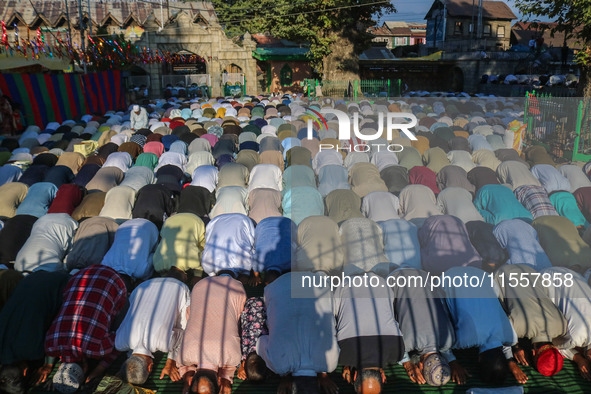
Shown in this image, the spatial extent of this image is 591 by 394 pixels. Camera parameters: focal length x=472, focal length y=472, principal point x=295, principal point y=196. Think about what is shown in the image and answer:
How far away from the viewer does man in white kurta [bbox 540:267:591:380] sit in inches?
164

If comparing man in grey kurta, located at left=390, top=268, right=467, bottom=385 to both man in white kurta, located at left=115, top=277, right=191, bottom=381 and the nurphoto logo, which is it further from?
the nurphoto logo

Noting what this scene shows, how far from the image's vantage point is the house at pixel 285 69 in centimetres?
2609

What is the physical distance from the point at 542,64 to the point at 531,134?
14.6 meters

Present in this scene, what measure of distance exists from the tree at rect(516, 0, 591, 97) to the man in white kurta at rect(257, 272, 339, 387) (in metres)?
9.05

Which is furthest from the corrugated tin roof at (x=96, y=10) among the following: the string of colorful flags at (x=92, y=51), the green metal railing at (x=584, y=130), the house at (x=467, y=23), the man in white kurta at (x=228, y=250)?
the man in white kurta at (x=228, y=250)

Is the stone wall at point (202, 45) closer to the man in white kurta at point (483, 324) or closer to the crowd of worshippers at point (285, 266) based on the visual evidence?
the crowd of worshippers at point (285, 266)

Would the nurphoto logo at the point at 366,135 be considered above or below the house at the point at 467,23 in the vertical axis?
below

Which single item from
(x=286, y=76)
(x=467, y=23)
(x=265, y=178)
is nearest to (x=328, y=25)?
(x=286, y=76)

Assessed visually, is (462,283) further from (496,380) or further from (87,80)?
(87,80)

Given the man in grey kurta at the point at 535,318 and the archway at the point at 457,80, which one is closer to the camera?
the man in grey kurta at the point at 535,318

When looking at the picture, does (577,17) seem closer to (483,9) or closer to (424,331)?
(424,331)

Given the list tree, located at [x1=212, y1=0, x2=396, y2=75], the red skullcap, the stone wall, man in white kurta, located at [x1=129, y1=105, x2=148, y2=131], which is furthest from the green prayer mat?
the stone wall

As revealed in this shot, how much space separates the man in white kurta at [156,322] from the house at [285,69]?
23024 mm

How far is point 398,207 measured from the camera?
6812 millimetres
